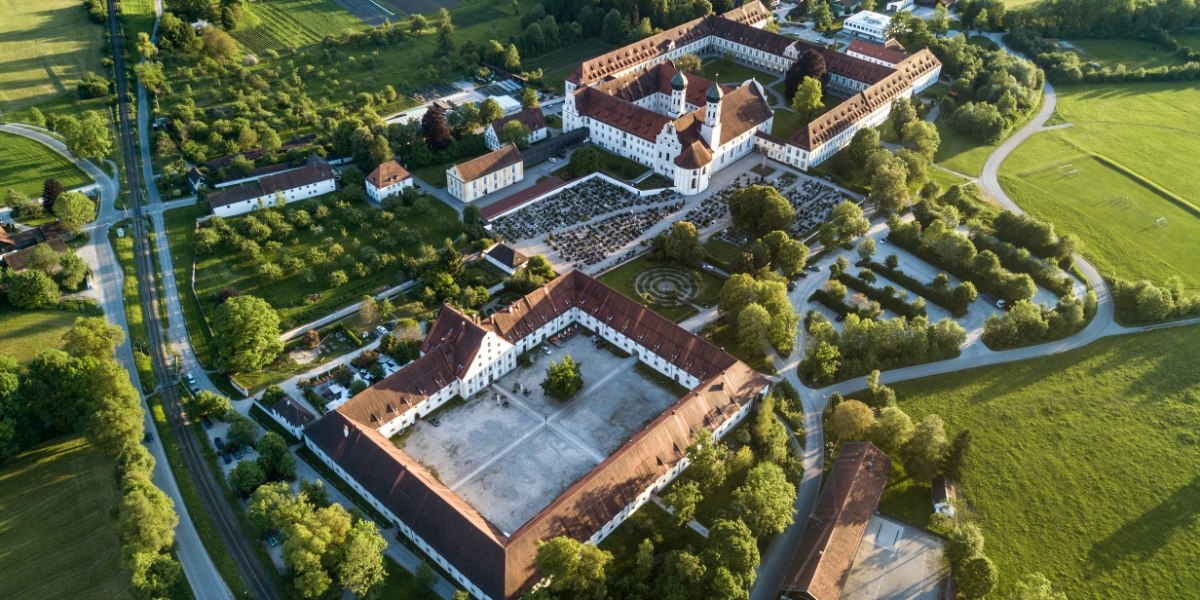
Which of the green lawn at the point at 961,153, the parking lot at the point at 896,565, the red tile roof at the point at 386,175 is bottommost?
the parking lot at the point at 896,565

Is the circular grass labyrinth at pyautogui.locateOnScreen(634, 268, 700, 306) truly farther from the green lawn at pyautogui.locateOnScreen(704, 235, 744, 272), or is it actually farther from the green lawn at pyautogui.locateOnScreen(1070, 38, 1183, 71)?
the green lawn at pyautogui.locateOnScreen(1070, 38, 1183, 71)

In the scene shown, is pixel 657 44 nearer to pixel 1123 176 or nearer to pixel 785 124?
pixel 785 124

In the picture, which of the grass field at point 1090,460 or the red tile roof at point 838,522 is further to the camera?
the grass field at point 1090,460

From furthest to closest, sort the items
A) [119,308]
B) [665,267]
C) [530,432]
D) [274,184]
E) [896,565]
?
[274,184] < [665,267] < [119,308] < [530,432] < [896,565]

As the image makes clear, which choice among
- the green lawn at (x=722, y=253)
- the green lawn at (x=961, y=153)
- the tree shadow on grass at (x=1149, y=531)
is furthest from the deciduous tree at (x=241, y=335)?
the green lawn at (x=961, y=153)

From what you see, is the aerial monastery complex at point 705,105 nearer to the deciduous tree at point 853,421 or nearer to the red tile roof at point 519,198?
the red tile roof at point 519,198

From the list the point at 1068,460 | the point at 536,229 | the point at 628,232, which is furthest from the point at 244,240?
the point at 1068,460

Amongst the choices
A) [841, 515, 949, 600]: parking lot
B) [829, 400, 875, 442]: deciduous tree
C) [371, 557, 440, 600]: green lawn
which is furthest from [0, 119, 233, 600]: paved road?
[829, 400, 875, 442]: deciduous tree

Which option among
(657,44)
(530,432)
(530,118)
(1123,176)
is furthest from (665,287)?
(1123,176)
